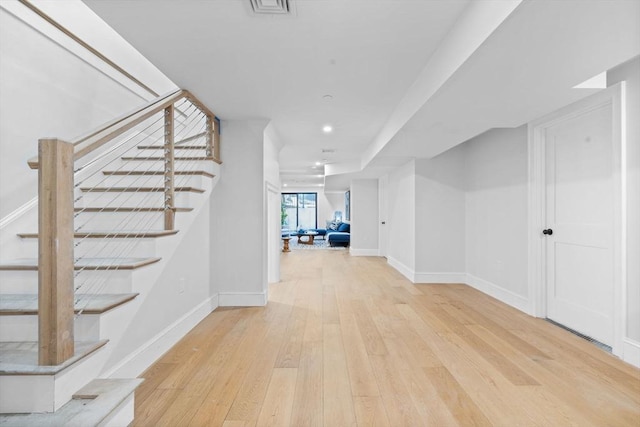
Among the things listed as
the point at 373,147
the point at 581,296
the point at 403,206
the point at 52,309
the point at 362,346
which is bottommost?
the point at 362,346

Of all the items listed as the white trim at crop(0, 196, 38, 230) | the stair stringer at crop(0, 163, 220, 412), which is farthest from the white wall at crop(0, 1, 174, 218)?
the stair stringer at crop(0, 163, 220, 412)

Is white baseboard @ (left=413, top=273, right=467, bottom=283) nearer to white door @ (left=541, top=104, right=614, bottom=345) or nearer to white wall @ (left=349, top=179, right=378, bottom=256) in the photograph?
white door @ (left=541, top=104, right=614, bottom=345)

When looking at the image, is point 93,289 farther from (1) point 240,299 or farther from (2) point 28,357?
(1) point 240,299

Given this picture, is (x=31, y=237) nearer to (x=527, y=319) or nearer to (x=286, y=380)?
(x=286, y=380)

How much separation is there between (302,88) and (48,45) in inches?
80.1

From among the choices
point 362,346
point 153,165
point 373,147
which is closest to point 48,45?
point 153,165

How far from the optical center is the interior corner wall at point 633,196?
2328 millimetres

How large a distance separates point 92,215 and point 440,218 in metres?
4.57

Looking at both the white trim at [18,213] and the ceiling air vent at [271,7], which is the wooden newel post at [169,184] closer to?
the white trim at [18,213]

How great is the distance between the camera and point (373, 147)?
5.29 meters

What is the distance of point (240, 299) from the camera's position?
389cm

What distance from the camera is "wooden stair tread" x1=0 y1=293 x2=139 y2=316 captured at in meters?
1.55

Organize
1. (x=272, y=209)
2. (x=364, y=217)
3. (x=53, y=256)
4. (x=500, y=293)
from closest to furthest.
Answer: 1. (x=53, y=256)
2. (x=500, y=293)
3. (x=272, y=209)
4. (x=364, y=217)

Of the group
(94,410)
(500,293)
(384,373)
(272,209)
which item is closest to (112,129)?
(94,410)
